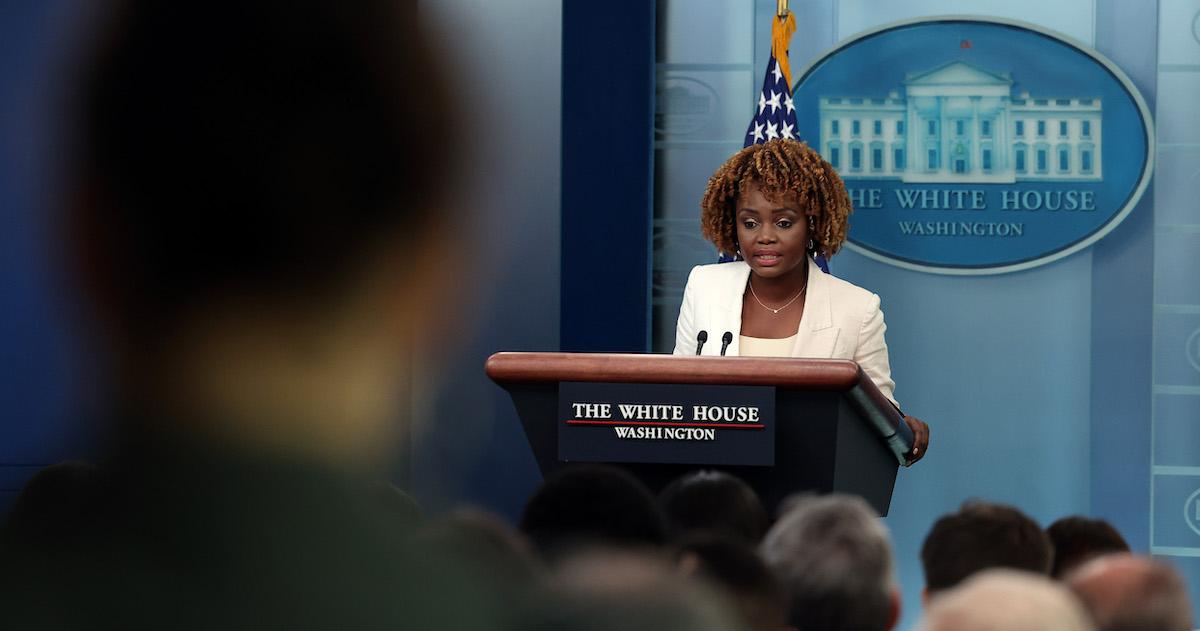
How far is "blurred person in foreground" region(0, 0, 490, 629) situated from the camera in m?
0.23

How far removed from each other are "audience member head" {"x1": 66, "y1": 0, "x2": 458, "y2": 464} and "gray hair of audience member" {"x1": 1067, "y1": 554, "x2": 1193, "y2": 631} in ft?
2.35

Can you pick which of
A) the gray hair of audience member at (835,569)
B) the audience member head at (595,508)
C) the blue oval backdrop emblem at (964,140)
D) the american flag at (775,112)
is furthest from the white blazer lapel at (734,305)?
the audience member head at (595,508)

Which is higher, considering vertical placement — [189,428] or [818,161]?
[818,161]

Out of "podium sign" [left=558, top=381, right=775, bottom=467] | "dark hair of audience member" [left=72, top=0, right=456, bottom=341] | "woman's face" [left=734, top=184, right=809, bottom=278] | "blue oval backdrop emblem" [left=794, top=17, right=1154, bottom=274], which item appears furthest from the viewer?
"blue oval backdrop emblem" [left=794, top=17, right=1154, bottom=274]

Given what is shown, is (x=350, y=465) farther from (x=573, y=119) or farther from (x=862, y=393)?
(x=573, y=119)

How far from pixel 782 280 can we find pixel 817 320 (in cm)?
21

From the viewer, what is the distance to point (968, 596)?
2.08ft

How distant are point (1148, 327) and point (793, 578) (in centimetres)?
405

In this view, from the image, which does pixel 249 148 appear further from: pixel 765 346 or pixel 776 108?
pixel 776 108

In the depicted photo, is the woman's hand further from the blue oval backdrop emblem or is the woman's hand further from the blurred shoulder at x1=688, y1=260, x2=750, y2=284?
the blue oval backdrop emblem

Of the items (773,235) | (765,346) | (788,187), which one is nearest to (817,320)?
(765,346)

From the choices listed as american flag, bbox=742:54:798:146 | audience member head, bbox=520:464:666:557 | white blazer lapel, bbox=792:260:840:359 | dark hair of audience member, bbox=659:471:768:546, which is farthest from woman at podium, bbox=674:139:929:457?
audience member head, bbox=520:464:666:557

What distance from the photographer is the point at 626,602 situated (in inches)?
13.7

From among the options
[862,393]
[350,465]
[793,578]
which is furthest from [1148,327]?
[350,465]
